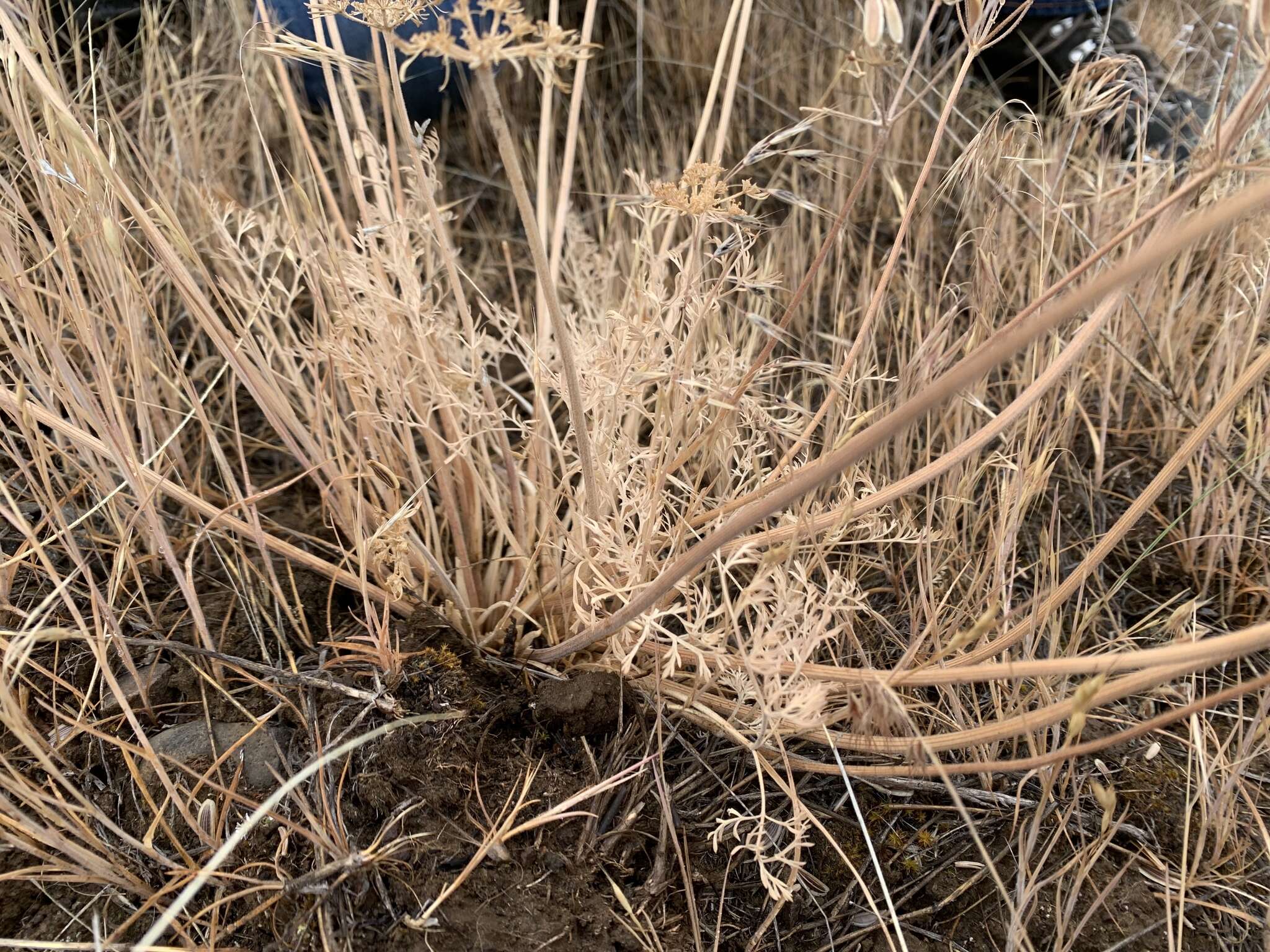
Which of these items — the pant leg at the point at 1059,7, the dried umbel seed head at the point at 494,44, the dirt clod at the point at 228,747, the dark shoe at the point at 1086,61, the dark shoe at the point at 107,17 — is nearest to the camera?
the dried umbel seed head at the point at 494,44

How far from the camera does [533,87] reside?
2000mm

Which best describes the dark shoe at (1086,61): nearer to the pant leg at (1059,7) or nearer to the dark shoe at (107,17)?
the pant leg at (1059,7)

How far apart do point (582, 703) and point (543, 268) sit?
18.3 inches

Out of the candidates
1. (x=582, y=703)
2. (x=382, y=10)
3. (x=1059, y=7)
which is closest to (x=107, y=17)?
(x=382, y=10)

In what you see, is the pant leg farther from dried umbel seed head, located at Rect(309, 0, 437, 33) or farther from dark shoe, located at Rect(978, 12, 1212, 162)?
dried umbel seed head, located at Rect(309, 0, 437, 33)

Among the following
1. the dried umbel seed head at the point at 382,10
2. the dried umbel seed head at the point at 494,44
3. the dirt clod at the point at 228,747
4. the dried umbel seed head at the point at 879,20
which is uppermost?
the dried umbel seed head at the point at 382,10

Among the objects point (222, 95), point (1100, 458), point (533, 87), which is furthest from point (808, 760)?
point (533, 87)

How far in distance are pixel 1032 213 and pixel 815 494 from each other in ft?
2.99

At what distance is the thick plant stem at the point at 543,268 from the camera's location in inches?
21.7

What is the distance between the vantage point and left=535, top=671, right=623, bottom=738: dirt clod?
91 centimetres

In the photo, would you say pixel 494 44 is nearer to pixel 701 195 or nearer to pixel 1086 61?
pixel 701 195

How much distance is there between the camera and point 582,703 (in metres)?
0.91

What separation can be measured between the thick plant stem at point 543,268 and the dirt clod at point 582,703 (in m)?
0.18

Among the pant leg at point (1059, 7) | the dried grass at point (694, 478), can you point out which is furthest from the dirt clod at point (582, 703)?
the pant leg at point (1059, 7)
